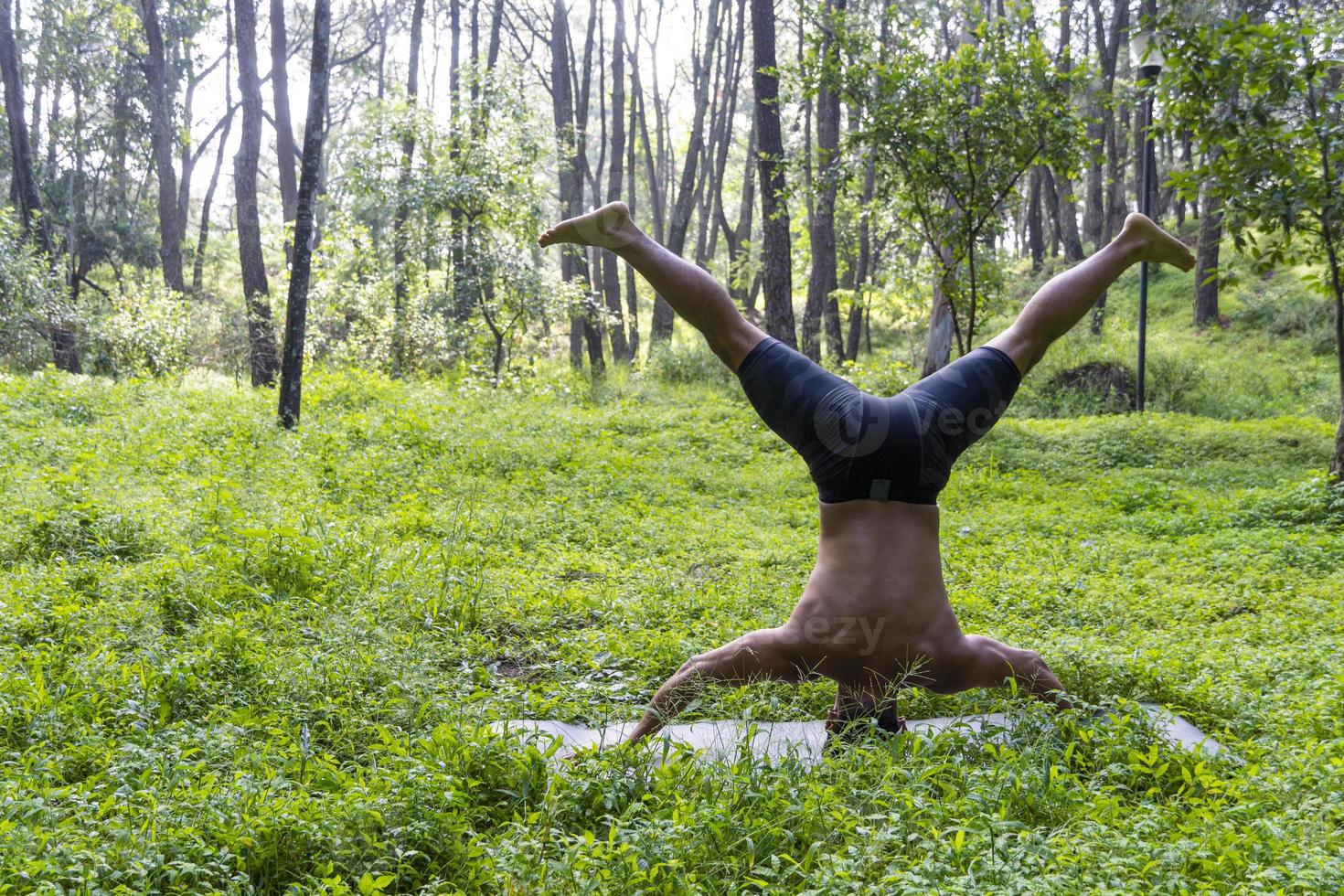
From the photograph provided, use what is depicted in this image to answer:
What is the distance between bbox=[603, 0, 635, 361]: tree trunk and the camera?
20.9 metres

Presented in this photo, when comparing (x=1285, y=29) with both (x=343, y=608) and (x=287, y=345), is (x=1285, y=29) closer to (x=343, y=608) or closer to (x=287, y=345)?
(x=343, y=608)

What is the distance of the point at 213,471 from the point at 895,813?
719 cm

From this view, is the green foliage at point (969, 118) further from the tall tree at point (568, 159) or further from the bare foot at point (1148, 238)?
the tall tree at point (568, 159)

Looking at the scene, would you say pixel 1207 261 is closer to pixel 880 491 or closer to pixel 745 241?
pixel 745 241

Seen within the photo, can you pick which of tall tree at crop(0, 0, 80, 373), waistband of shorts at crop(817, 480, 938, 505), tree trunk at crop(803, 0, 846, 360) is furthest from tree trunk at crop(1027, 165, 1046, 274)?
waistband of shorts at crop(817, 480, 938, 505)

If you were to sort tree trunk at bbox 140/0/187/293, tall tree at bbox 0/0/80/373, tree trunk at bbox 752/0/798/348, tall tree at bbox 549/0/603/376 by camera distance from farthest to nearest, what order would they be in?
tree trunk at bbox 140/0/187/293
tall tree at bbox 549/0/603/376
tall tree at bbox 0/0/80/373
tree trunk at bbox 752/0/798/348

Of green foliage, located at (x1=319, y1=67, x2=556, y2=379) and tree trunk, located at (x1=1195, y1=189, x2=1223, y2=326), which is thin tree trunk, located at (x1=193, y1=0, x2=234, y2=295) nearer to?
green foliage, located at (x1=319, y1=67, x2=556, y2=379)

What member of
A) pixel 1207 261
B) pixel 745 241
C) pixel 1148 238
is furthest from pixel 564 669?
pixel 745 241

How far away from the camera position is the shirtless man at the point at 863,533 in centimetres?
371

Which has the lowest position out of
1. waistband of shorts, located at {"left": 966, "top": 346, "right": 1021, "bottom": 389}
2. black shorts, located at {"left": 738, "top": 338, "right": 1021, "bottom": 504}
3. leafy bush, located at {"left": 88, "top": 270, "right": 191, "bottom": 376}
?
→ black shorts, located at {"left": 738, "top": 338, "right": 1021, "bottom": 504}

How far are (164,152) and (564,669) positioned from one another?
25325 mm

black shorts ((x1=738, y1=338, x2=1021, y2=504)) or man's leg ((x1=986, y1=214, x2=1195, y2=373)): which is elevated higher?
man's leg ((x1=986, y1=214, x2=1195, y2=373))

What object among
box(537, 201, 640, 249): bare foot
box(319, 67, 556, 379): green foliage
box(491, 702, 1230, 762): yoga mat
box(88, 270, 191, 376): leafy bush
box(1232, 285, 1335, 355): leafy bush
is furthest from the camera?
→ box(1232, 285, 1335, 355): leafy bush

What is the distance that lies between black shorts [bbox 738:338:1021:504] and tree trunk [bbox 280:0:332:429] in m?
8.22
